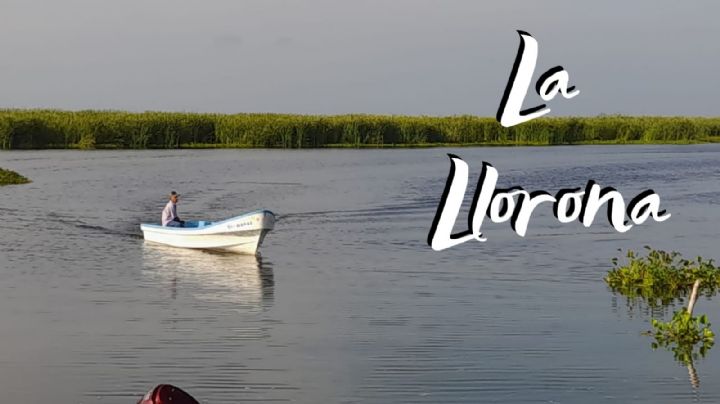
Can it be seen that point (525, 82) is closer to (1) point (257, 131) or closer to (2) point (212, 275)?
(2) point (212, 275)

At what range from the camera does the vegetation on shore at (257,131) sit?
85188mm

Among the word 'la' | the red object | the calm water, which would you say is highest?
the word 'la'

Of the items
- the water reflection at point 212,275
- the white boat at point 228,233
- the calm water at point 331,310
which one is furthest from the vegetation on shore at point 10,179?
the white boat at point 228,233

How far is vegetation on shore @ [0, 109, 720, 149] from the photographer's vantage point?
279 feet

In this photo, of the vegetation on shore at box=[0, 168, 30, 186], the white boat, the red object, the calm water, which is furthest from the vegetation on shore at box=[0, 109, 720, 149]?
the red object

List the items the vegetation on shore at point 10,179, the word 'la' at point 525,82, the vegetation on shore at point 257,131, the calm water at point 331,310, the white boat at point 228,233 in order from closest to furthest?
the calm water at point 331,310 < the word 'la' at point 525,82 < the white boat at point 228,233 < the vegetation on shore at point 10,179 < the vegetation on shore at point 257,131

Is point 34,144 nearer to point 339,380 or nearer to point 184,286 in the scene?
point 184,286

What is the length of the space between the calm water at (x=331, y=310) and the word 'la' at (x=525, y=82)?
3.59m

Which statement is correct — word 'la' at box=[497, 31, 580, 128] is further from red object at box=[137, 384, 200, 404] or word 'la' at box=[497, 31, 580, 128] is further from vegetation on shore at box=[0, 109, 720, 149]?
vegetation on shore at box=[0, 109, 720, 149]

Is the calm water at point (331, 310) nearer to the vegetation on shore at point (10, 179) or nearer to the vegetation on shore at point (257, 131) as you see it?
the vegetation on shore at point (10, 179)

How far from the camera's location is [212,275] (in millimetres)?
27281

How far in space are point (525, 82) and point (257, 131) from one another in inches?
2720

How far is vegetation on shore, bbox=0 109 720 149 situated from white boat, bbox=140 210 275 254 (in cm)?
5422

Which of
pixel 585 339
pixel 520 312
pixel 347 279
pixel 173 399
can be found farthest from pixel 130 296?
pixel 173 399
